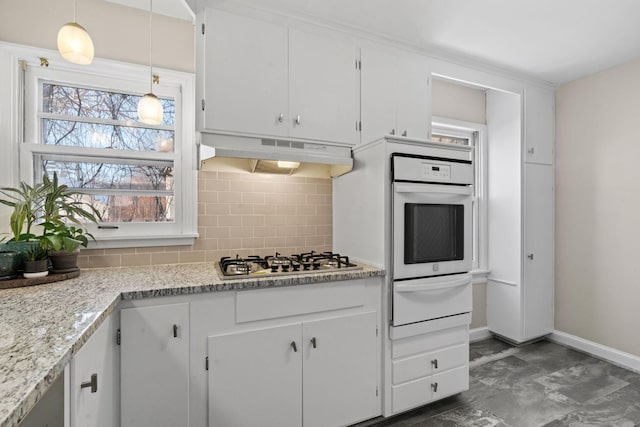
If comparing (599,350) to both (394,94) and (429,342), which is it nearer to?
(429,342)

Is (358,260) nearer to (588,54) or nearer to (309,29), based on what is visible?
(309,29)

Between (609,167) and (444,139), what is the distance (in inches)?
56.9

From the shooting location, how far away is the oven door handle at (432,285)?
189cm

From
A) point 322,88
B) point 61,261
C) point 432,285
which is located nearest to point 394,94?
point 322,88

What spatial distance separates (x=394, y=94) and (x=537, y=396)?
2.45 meters

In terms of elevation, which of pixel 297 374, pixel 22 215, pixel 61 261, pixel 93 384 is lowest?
pixel 297 374

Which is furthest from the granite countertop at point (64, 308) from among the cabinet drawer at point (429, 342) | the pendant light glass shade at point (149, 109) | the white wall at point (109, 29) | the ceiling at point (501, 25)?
the ceiling at point (501, 25)

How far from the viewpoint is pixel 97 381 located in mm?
1161

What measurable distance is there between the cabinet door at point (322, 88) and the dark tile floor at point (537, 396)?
6.27 ft

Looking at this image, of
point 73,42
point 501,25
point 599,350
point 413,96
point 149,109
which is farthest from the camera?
point 599,350

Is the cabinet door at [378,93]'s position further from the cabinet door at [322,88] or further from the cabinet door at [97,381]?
the cabinet door at [97,381]

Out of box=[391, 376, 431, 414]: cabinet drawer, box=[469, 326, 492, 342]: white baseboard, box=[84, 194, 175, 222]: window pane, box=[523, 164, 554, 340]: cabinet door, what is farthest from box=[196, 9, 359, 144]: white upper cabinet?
box=[469, 326, 492, 342]: white baseboard

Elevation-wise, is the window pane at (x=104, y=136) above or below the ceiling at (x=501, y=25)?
below

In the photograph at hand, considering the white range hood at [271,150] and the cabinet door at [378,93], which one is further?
the cabinet door at [378,93]
